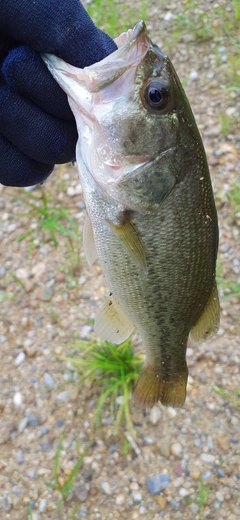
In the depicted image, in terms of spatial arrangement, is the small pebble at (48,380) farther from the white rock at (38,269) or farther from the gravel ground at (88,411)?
the white rock at (38,269)

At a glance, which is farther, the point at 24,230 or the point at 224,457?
the point at 24,230

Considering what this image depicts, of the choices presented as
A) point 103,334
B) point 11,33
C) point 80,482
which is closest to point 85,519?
point 80,482

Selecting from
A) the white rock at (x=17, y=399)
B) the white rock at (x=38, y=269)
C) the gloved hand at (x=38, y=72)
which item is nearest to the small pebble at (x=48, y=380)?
the white rock at (x=17, y=399)

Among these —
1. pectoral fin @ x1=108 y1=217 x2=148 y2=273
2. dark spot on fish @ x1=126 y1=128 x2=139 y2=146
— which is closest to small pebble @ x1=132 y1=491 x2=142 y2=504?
pectoral fin @ x1=108 y1=217 x2=148 y2=273

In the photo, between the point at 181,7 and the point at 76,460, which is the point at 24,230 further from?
the point at 181,7

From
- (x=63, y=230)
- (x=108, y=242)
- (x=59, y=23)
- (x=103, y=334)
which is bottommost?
(x=63, y=230)

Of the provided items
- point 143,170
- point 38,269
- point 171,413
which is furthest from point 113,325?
point 38,269
